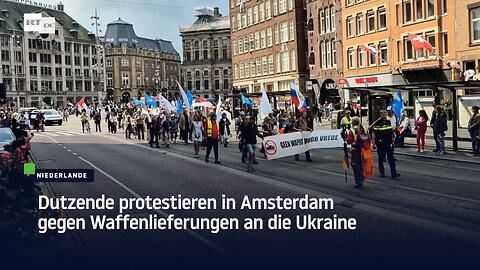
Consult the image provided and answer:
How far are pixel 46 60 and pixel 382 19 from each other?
262 ft

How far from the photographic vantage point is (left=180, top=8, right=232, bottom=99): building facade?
102750 mm

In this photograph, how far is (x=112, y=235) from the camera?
9289mm

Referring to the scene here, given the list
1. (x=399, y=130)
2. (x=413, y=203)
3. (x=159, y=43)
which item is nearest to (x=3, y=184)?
(x=413, y=203)

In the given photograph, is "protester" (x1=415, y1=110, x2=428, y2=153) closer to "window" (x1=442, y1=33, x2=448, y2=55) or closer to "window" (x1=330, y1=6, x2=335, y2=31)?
"window" (x1=442, y1=33, x2=448, y2=55)

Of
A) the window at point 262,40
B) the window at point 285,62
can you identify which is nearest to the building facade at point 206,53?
the window at point 262,40

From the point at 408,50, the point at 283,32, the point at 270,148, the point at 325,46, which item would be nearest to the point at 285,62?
the point at 283,32

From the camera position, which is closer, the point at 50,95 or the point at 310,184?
the point at 310,184

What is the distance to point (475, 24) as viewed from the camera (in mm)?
33875

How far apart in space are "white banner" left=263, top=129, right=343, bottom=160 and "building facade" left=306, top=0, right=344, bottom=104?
30.8 metres

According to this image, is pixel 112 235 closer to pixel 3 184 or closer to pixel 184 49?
pixel 3 184

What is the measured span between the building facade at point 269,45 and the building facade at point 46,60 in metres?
44.8

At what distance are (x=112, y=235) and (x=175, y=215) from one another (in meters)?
1.77

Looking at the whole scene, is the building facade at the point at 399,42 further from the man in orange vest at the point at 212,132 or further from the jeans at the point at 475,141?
the man in orange vest at the point at 212,132

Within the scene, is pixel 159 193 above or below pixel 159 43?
below
